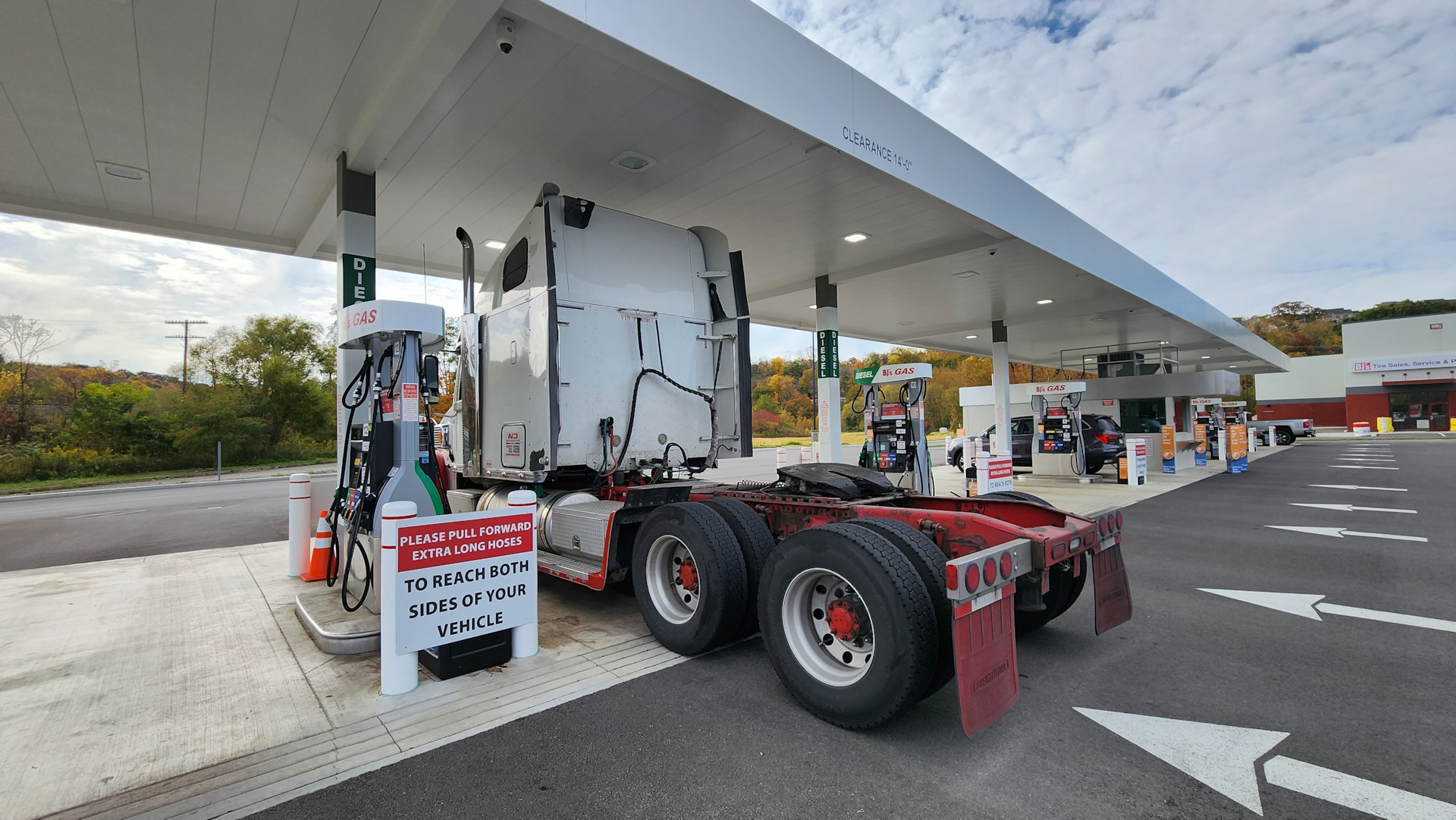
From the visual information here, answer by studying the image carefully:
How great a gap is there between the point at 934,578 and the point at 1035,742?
84 cm

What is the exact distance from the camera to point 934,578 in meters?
2.92

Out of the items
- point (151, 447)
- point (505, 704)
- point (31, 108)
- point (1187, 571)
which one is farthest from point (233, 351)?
point (1187, 571)

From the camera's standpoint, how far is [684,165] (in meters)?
6.96

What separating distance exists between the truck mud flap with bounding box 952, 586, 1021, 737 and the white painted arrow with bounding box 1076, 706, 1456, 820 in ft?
2.08

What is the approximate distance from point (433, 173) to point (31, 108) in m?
3.16

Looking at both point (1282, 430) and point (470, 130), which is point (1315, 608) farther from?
point (1282, 430)

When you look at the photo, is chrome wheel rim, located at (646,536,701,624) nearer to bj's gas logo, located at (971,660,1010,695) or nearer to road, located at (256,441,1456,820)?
road, located at (256,441,1456,820)

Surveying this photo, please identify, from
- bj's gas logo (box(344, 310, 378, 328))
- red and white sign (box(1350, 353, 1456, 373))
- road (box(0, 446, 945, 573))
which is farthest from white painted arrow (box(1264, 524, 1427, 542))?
red and white sign (box(1350, 353, 1456, 373))

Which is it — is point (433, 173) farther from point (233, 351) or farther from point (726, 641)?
point (233, 351)

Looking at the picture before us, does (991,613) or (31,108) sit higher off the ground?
(31,108)

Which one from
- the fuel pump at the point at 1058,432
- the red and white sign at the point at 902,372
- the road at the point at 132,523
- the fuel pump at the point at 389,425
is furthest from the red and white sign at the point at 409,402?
the fuel pump at the point at 1058,432

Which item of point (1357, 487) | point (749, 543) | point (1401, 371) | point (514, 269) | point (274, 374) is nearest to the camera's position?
point (749, 543)

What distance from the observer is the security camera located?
172 inches

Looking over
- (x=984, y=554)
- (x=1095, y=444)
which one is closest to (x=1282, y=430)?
(x=1095, y=444)
